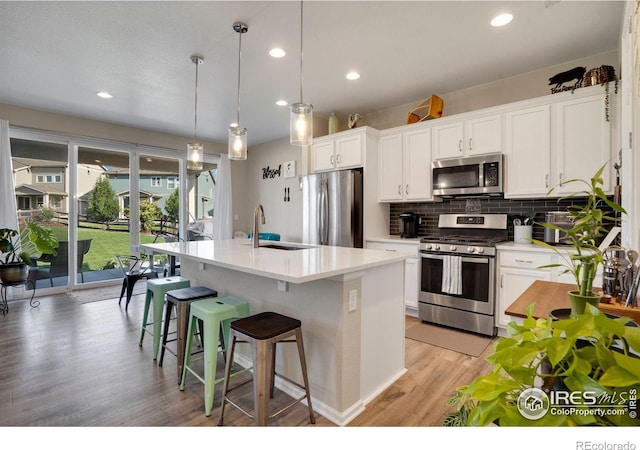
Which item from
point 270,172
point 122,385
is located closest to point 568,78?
point 122,385

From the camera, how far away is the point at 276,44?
2.87 meters

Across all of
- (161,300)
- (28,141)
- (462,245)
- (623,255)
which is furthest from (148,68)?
(623,255)

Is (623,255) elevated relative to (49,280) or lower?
elevated

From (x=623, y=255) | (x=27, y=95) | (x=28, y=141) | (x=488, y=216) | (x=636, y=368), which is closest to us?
(x=636, y=368)

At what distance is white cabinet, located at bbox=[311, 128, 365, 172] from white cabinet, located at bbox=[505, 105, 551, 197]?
5.51 feet

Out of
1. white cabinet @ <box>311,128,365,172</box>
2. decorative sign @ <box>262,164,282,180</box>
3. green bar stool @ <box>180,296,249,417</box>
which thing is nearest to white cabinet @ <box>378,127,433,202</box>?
white cabinet @ <box>311,128,365,172</box>

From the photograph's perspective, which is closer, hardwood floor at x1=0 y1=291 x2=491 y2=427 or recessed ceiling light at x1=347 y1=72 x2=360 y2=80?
hardwood floor at x1=0 y1=291 x2=491 y2=427

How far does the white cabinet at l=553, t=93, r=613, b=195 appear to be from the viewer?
2.83m

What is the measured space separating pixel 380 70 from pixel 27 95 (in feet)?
13.9

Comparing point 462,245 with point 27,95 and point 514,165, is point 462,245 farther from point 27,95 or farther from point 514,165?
point 27,95

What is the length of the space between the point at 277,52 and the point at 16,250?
4421mm

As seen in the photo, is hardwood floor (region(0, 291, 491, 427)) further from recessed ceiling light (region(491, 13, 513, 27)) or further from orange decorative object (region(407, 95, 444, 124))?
recessed ceiling light (region(491, 13, 513, 27))

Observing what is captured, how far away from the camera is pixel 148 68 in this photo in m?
3.29

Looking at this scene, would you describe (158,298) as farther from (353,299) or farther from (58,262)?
(58,262)
